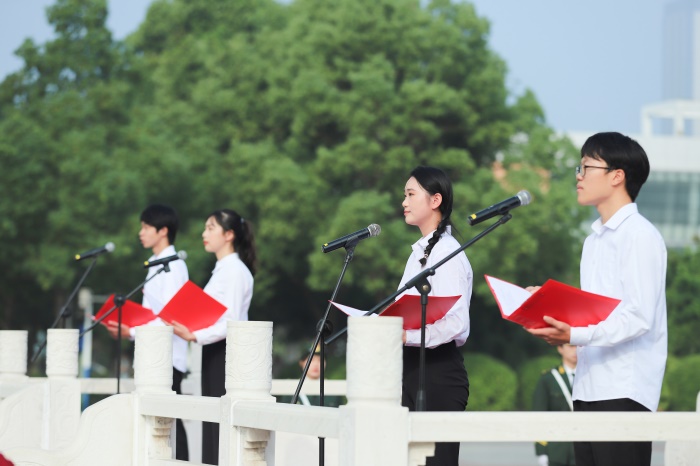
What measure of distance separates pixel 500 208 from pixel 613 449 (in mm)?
1012

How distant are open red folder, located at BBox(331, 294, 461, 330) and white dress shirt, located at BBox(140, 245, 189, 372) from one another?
9.58 feet

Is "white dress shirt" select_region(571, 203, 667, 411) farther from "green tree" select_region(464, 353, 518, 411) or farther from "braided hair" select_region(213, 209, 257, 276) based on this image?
"green tree" select_region(464, 353, 518, 411)

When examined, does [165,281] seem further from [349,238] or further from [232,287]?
[349,238]

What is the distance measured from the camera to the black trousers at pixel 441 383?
4820 millimetres

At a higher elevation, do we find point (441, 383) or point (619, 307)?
point (619, 307)

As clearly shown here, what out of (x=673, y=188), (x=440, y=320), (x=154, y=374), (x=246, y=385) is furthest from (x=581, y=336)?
(x=673, y=188)

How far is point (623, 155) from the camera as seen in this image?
4.18 m

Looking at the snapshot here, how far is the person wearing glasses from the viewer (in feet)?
13.1

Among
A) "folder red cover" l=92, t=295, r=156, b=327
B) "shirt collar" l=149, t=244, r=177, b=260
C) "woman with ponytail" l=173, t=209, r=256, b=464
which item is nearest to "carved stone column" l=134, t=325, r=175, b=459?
"woman with ponytail" l=173, t=209, r=256, b=464

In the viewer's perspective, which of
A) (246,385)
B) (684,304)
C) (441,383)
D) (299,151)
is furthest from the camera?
(684,304)

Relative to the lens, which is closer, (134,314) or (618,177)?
(618,177)

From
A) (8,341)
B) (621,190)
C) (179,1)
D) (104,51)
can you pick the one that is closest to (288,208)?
(104,51)

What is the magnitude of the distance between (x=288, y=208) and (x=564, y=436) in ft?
68.6

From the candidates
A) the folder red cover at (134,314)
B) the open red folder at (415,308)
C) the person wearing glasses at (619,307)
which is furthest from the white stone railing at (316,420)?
the folder red cover at (134,314)
